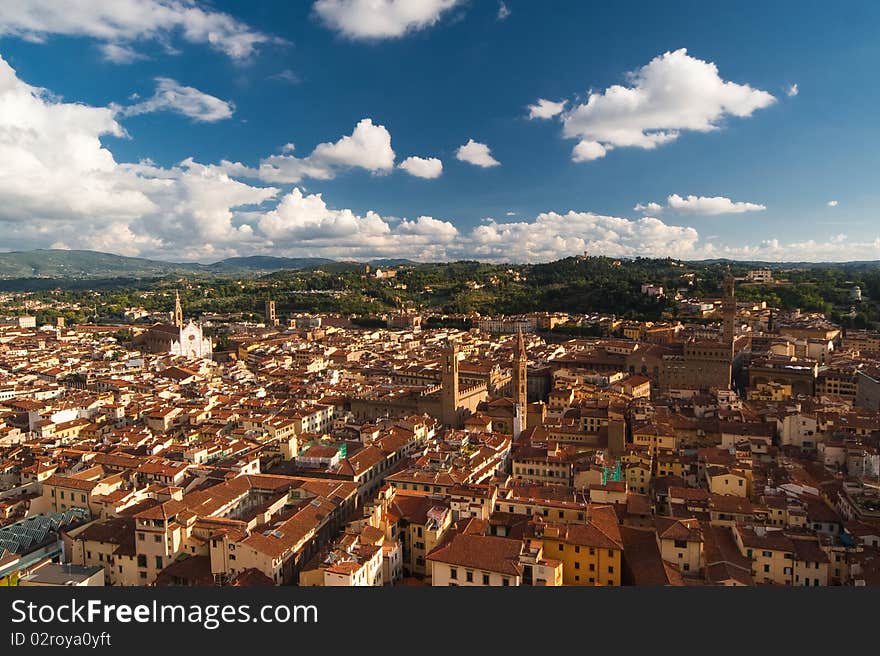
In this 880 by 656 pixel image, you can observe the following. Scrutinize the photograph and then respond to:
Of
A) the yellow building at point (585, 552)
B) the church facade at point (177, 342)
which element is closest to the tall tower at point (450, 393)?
the yellow building at point (585, 552)

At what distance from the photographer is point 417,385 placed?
3541 centimetres

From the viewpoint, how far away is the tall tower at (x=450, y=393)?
89.2 feet

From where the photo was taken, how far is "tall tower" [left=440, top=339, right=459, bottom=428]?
2718cm

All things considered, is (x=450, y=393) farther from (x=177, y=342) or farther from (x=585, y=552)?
(x=177, y=342)

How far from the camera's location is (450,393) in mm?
27781

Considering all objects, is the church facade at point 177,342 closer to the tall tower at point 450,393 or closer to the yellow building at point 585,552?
the tall tower at point 450,393

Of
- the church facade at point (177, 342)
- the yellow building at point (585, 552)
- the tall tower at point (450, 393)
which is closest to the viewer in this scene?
the yellow building at point (585, 552)

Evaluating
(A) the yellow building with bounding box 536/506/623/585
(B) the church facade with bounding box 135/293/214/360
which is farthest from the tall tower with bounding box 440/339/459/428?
(B) the church facade with bounding box 135/293/214/360

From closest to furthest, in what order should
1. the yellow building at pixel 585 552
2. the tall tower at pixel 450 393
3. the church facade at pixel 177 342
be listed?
the yellow building at pixel 585 552 < the tall tower at pixel 450 393 < the church facade at pixel 177 342

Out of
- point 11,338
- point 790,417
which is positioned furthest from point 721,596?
point 11,338

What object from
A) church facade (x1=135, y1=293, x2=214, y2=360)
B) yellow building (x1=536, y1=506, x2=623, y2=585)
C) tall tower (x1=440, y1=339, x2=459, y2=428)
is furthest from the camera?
church facade (x1=135, y1=293, x2=214, y2=360)

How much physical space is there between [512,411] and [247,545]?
15.1 metres

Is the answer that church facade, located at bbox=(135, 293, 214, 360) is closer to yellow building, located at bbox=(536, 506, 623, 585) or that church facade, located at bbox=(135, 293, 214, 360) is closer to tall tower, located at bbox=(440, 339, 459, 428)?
tall tower, located at bbox=(440, 339, 459, 428)

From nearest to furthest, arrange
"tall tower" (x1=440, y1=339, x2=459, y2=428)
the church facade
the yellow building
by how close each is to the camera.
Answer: the yellow building < "tall tower" (x1=440, y1=339, x2=459, y2=428) < the church facade
